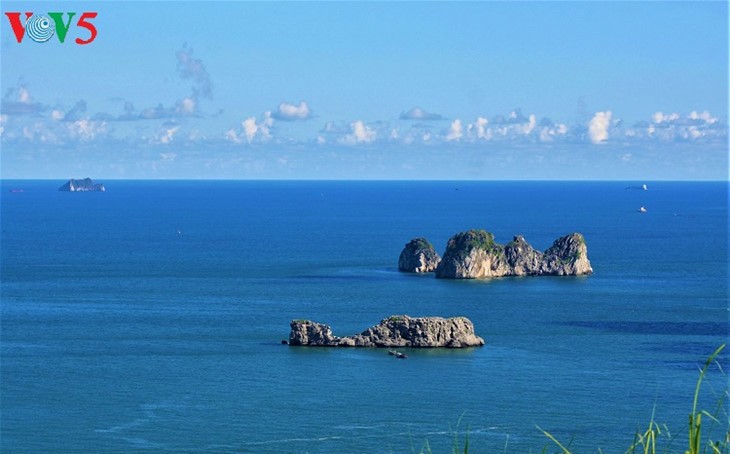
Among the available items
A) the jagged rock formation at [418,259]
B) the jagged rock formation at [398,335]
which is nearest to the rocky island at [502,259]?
the jagged rock formation at [418,259]

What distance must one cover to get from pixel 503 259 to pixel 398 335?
6348 centimetres

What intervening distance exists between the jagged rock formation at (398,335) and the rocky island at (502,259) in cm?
5421

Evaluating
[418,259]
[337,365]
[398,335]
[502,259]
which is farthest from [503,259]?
[337,365]

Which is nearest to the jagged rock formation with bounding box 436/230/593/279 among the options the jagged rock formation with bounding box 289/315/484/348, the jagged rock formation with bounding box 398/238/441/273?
the jagged rock formation with bounding box 398/238/441/273

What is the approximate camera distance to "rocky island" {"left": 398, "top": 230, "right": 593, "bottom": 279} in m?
163

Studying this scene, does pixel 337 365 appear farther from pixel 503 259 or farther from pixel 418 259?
pixel 503 259

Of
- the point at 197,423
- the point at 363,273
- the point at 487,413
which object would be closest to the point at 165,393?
the point at 197,423

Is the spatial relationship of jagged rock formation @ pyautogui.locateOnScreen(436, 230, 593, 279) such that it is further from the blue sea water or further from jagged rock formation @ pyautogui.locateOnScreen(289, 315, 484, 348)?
jagged rock formation @ pyautogui.locateOnScreen(289, 315, 484, 348)

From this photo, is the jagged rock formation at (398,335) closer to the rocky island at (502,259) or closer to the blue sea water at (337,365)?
the blue sea water at (337,365)

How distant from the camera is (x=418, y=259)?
17012 centimetres

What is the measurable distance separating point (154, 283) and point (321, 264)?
33.5 metres

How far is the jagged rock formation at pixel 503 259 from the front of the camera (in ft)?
534

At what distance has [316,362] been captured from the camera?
99.1 metres

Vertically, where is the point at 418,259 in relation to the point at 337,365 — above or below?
above
